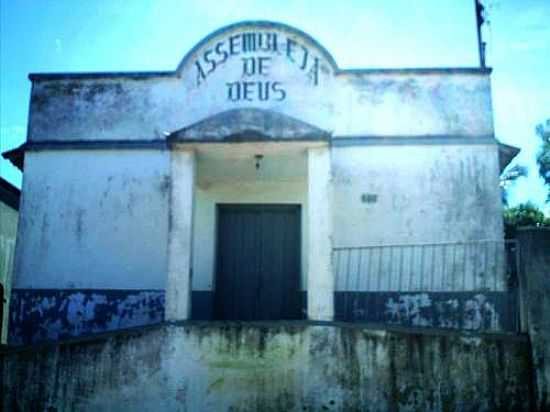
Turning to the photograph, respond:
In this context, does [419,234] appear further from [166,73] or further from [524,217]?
[524,217]

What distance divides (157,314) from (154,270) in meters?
0.73

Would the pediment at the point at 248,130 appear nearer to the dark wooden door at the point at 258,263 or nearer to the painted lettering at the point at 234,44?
the painted lettering at the point at 234,44

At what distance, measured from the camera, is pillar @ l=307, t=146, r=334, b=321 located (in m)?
6.73

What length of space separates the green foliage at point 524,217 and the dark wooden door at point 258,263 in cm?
1120

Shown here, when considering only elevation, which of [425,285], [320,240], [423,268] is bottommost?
[425,285]

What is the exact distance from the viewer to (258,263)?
9.79m

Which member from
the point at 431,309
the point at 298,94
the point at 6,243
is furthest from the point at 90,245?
the point at 431,309

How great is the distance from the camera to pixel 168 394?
6465 millimetres

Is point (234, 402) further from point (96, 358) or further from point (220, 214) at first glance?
point (220, 214)

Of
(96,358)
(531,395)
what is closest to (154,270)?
(96,358)

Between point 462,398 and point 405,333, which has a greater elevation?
point 405,333

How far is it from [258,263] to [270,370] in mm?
3480

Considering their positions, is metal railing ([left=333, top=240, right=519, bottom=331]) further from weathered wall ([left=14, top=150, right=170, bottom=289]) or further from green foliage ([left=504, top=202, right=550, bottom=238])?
green foliage ([left=504, top=202, right=550, bottom=238])

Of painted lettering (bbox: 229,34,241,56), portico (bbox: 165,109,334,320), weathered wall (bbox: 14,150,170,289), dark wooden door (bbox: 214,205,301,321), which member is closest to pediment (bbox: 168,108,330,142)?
portico (bbox: 165,109,334,320)
